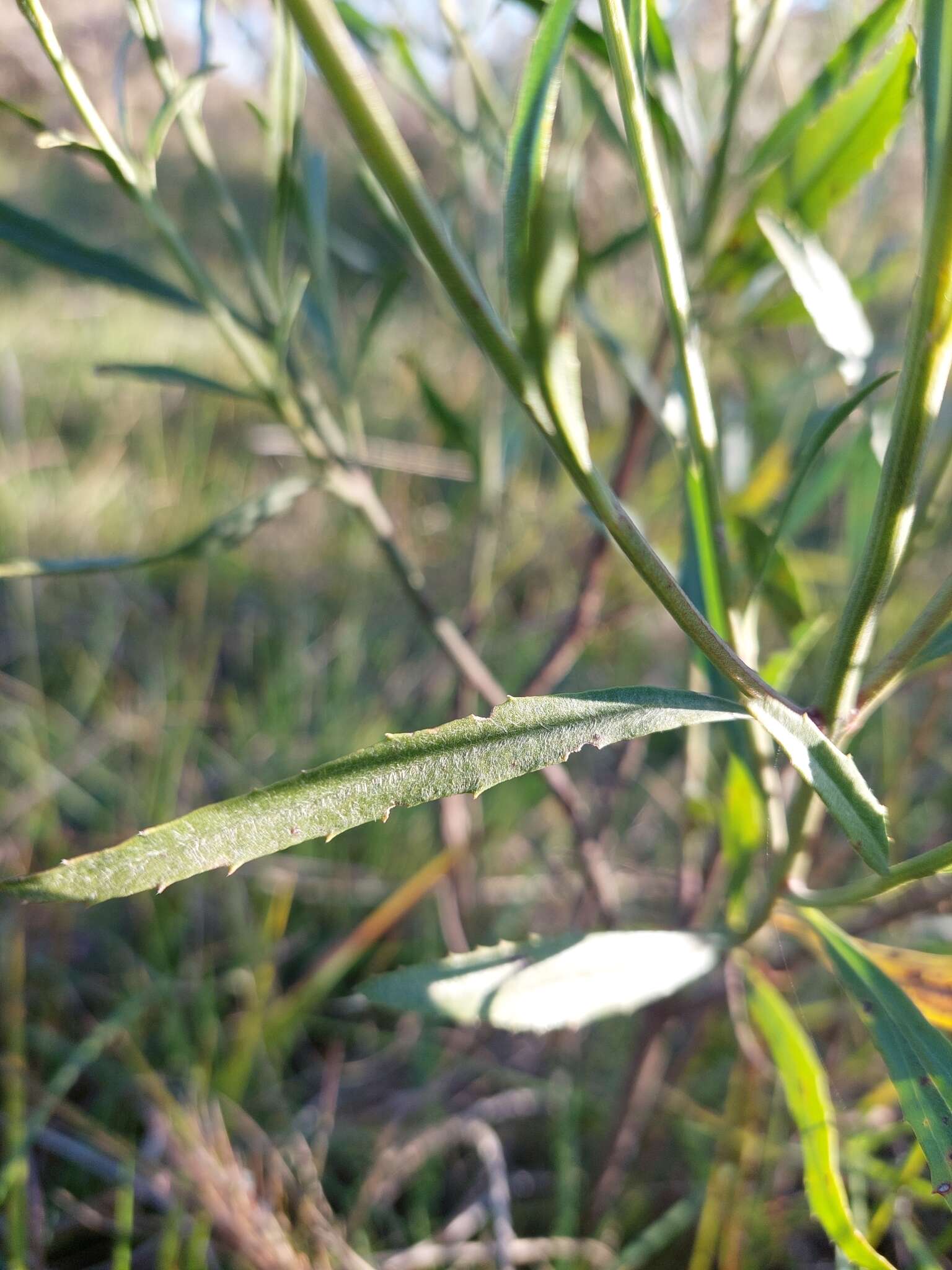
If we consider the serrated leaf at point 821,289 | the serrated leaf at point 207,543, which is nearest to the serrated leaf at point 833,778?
the serrated leaf at point 821,289

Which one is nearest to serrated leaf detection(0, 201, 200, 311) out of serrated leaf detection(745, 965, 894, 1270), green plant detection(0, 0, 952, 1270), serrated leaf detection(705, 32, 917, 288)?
green plant detection(0, 0, 952, 1270)

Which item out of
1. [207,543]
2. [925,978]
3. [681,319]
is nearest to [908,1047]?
[925,978]

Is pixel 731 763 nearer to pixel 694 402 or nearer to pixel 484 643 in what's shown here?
pixel 694 402

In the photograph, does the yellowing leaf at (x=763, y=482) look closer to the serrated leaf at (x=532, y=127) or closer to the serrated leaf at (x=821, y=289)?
the serrated leaf at (x=821, y=289)

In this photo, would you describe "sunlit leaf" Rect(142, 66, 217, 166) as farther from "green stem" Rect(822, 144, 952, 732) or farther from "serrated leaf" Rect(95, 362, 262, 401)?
"green stem" Rect(822, 144, 952, 732)

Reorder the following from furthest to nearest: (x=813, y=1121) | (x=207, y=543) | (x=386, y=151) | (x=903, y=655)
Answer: (x=207, y=543), (x=813, y=1121), (x=903, y=655), (x=386, y=151)

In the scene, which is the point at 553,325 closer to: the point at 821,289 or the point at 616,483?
the point at 821,289

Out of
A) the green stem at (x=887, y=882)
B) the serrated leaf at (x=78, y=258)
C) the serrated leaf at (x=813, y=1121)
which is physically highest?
the serrated leaf at (x=78, y=258)
